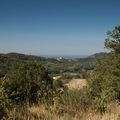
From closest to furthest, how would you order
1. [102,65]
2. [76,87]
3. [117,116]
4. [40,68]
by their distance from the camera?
[117,116], [76,87], [102,65], [40,68]

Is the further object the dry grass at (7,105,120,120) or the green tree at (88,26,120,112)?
the green tree at (88,26,120,112)

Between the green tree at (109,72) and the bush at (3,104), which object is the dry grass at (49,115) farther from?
the green tree at (109,72)

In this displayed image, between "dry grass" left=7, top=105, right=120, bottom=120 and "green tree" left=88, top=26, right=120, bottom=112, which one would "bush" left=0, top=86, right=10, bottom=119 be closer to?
"dry grass" left=7, top=105, right=120, bottom=120

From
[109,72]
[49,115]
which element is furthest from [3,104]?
[109,72]

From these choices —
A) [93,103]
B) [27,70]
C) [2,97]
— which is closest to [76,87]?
[93,103]

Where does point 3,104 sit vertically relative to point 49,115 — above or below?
above

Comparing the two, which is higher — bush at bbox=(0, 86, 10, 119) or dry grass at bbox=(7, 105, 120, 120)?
bush at bbox=(0, 86, 10, 119)

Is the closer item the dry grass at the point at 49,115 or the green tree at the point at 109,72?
the dry grass at the point at 49,115

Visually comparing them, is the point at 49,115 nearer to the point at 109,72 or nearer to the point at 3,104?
the point at 3,104

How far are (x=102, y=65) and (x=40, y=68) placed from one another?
506 inches

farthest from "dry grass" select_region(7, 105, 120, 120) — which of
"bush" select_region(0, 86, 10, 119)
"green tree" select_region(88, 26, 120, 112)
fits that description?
"green tree" select_region(88, 26, 120, 112)

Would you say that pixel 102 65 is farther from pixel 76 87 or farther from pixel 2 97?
pixel 2 97

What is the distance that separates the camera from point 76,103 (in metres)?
5.91

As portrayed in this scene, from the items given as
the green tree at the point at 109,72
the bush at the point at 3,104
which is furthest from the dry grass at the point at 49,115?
the green tree at the point at 109,72
